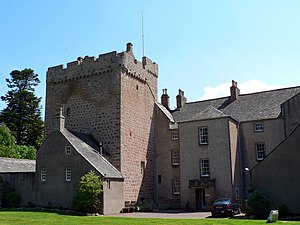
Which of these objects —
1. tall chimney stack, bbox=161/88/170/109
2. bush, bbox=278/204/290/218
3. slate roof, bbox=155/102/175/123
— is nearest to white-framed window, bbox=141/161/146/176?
slate roof, bbox=155/102/175/123

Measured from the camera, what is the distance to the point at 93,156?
103 ft

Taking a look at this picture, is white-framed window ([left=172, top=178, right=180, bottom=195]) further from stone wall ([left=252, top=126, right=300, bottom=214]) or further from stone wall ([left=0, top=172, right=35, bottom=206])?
stone wall ([left=0, top=172, right=35, bottom=206])

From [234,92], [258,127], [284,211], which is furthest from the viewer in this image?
[234,92]

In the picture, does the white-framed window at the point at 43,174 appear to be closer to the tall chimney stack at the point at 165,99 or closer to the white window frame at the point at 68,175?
the white window frame at the point at 68,175

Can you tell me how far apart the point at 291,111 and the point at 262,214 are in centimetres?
1215

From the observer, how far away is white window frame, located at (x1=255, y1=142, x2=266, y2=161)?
114 feet

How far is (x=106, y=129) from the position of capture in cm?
3519

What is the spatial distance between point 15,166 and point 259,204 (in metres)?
25.0

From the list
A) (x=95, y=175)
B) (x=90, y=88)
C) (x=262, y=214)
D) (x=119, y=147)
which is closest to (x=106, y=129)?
(x=119, y=147)

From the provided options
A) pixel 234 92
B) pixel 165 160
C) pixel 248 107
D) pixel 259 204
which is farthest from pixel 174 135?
pixel 259 204

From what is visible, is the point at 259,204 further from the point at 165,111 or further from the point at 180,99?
the point at 180,99

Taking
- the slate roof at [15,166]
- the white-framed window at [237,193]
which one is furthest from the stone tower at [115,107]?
the white-framed window at [237,193]

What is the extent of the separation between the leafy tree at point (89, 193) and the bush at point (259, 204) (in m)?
10.9

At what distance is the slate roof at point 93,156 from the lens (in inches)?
1174
